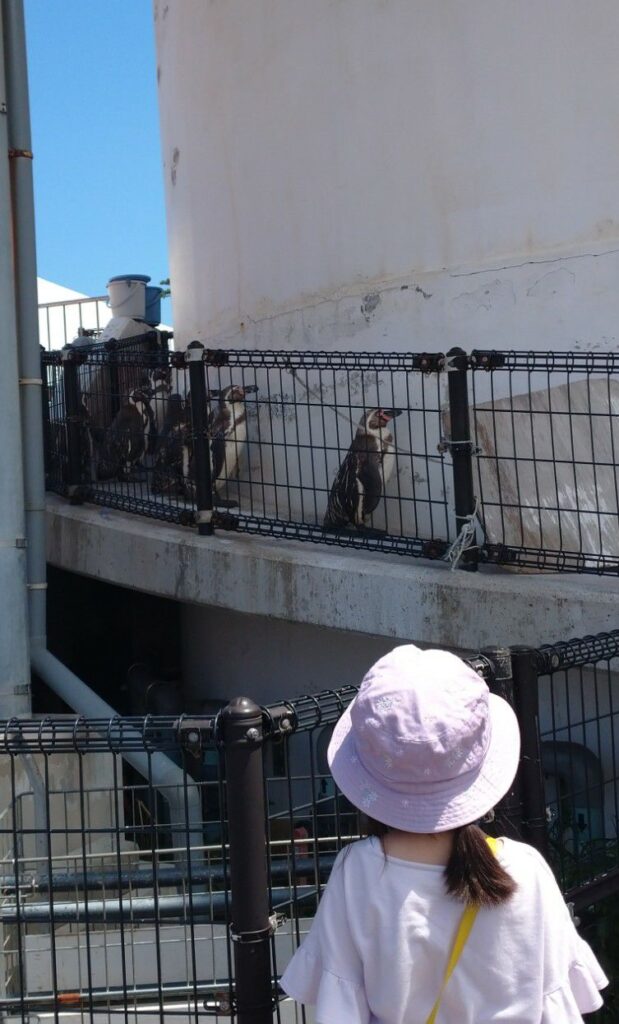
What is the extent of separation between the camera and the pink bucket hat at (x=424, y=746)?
196cm

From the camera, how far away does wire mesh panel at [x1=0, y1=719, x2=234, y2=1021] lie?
2.83 metres

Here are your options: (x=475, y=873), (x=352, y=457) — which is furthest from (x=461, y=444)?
(x=475, y=873)

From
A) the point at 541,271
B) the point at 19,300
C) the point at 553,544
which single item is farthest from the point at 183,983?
the point at 19,300

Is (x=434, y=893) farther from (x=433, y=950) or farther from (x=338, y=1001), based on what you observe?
(x=338, y=1001)

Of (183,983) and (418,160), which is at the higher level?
(418,160)

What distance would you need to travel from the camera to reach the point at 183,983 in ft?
10.6

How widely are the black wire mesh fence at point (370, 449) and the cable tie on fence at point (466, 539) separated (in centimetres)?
1

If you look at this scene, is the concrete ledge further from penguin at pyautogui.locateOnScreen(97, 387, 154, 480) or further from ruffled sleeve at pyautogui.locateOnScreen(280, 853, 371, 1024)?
ruffled sleeve at pyautogui.locateOnScreen(280, 853, 371, 1024)

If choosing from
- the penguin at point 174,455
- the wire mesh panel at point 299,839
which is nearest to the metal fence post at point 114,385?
the penguin at point 174,455

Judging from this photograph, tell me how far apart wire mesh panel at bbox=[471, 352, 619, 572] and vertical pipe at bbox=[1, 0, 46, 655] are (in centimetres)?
299

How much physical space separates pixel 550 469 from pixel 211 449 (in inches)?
109

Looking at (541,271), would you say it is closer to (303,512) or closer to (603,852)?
(303,512)

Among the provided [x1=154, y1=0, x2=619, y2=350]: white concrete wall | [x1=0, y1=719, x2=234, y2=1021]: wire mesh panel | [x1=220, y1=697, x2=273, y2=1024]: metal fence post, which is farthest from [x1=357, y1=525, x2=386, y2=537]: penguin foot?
[x1=220, y1=697, x2=273, y2=1024]: metal fence post

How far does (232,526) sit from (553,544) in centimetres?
217
